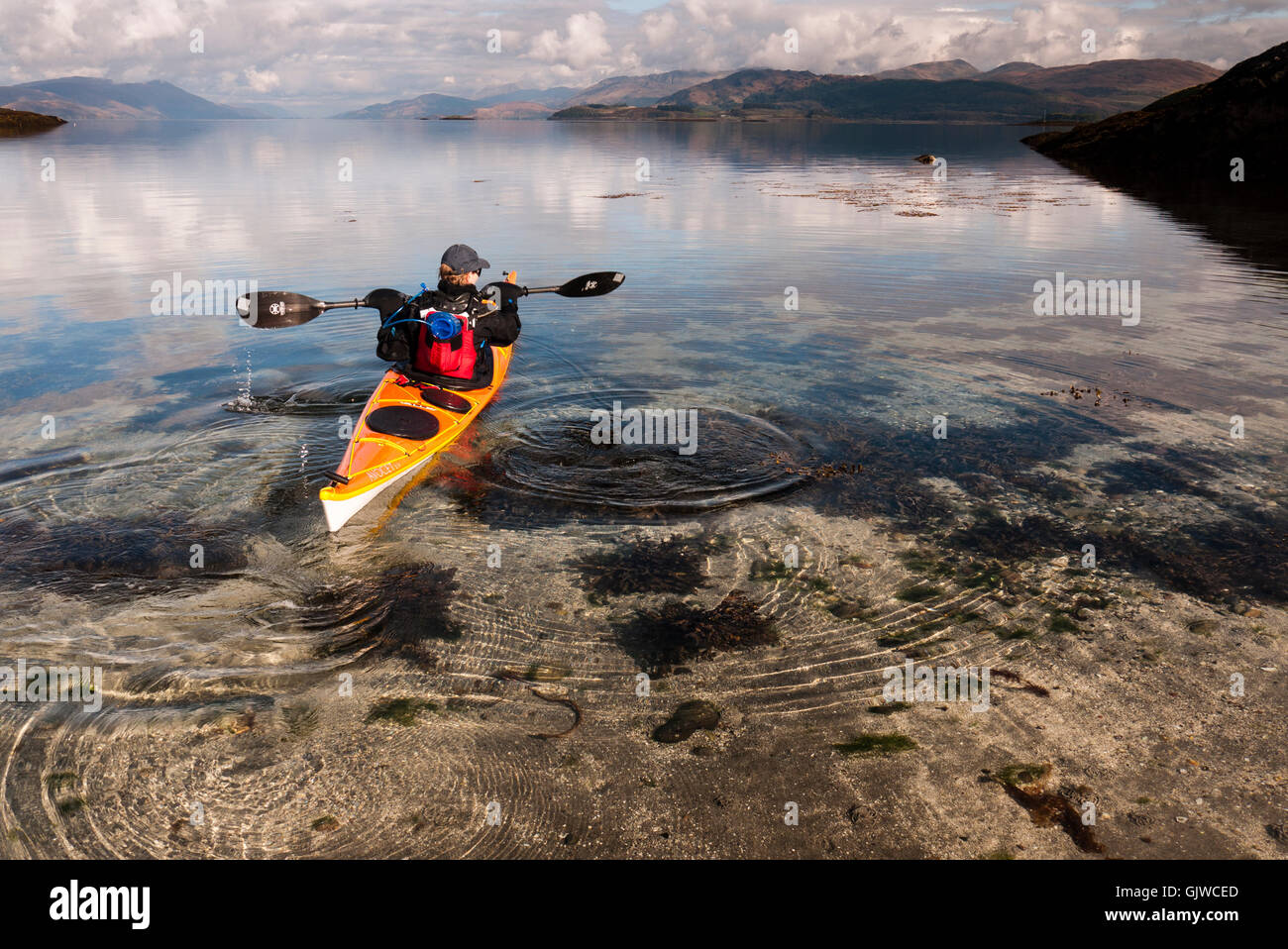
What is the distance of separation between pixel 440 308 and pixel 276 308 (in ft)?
11.3

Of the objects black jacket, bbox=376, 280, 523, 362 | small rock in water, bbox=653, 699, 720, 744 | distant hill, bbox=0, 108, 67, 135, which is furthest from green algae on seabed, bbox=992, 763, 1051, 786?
distant hill, bbox=0, 108, 67, 135

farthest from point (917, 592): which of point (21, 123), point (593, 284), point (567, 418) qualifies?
point (21, 123)

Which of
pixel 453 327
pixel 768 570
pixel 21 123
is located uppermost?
pixel 21 123

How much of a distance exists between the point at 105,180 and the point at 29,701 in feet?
191

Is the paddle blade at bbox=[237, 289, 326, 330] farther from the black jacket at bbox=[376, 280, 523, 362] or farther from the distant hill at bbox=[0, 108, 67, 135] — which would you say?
the distant hill at bbox=[0, 108, 67, 135]

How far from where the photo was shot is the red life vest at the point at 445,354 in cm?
1222

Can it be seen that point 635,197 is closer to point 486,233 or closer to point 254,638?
point 486,233

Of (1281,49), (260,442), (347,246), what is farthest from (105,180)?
(1281,49)

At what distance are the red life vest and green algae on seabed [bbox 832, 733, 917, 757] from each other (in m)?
8.67

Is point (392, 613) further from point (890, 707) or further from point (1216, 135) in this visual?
point (1216, 135)

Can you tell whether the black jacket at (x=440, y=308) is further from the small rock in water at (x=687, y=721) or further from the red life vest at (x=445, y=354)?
the small rock in water at (x=687, y=721)

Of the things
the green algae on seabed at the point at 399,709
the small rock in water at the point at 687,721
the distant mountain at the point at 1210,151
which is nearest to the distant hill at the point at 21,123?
the distant mountain at the point at 1210,151

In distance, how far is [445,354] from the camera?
12.3 m
